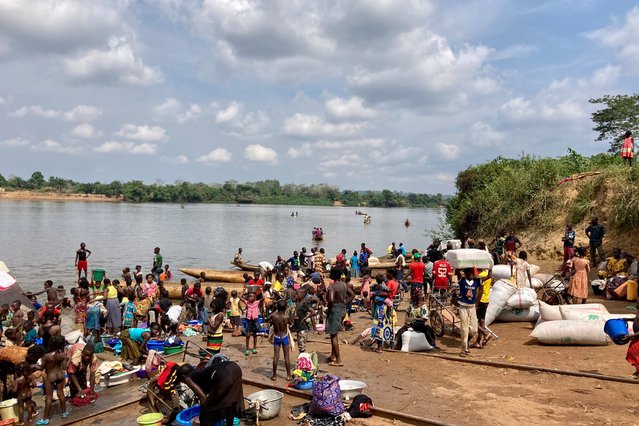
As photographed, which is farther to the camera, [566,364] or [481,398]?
[566,364]

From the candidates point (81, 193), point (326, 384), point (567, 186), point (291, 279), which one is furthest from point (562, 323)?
point (81, 193)

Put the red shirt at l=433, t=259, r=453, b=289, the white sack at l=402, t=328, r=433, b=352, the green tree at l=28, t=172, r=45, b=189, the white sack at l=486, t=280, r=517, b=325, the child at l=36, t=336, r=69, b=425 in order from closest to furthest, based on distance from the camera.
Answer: the child at l=36, t=336, r=69, b=425 → the white sack at l=402, t=328, r=433, b=352 → the white sack at l=486, t=280, r=517, b=325 → the red shirt at l=433, t=259, r=453, b=289 → the green tree at l=28, t=172, r=45, b=189

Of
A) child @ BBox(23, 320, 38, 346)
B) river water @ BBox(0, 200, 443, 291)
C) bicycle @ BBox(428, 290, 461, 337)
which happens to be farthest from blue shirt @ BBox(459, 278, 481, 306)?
river water @ BBox(0, 200, 443, 291)

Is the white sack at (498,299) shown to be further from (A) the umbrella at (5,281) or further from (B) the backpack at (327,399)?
(A) the umbrella at (5,281)

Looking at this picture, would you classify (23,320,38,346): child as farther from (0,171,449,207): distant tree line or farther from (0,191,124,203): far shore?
(0,191,124,203): far shore

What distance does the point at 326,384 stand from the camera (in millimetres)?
6867

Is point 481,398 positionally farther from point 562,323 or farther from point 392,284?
point 392,284

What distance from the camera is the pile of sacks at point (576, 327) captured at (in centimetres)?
991

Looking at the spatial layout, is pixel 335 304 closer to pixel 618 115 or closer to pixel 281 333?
pixel 281 333

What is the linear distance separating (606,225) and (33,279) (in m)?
26.1

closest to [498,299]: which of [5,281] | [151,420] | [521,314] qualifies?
[521,314]

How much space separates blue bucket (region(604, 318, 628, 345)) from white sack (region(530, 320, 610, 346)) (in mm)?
1614

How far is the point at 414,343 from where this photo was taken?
10.3 m

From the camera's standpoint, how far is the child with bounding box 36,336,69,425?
7242 millimetres
